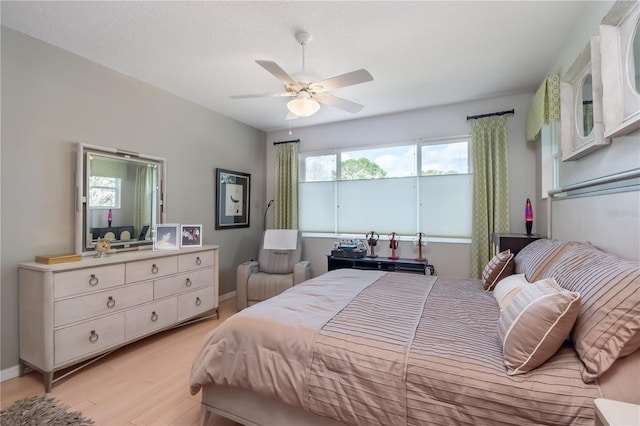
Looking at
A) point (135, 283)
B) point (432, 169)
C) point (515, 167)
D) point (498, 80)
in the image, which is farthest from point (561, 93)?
point (135, 283)

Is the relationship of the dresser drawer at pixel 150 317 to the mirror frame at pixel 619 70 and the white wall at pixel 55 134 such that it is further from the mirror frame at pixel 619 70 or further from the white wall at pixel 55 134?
the mirror frame at pixel 619 70

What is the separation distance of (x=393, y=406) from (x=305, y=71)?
107 inches

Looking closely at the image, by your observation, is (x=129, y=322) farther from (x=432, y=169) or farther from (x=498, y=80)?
(x=498, y=80)

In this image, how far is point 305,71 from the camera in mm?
2789

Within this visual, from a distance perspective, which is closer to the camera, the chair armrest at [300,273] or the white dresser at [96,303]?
the white dresser at [96,303]

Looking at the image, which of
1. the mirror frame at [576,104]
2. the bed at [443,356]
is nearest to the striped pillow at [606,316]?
the bed at [443,356]

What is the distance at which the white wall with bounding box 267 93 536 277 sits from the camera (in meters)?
3.38

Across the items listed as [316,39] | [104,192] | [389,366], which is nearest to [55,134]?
[104,192]

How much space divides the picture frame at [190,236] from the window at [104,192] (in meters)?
0.67

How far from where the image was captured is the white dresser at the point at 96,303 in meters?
2.04

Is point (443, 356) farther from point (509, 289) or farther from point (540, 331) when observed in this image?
point (509, 289)

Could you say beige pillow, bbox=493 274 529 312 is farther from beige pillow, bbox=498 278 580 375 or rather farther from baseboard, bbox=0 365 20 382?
baseboard, bbox=0 365 20 382

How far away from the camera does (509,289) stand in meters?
1.71

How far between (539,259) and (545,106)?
154cm
